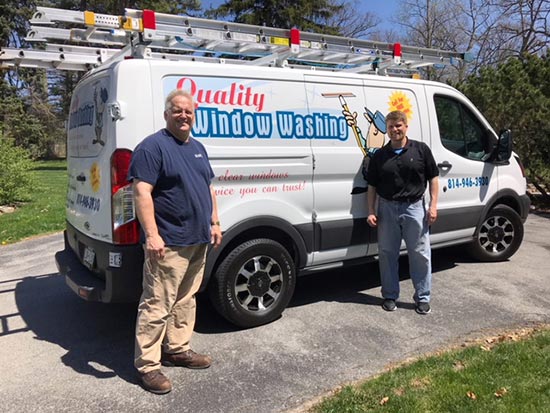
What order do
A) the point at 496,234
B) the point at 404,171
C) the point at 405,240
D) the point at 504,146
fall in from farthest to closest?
1. the point at 496,234
2. the point at 504,146
3. the point at 405,240
4. the point at 404,171

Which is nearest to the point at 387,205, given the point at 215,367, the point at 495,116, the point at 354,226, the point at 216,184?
the point at 354,226

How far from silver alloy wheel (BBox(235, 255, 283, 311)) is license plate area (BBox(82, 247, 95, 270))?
3.69 feet

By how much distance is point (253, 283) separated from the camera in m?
4.08

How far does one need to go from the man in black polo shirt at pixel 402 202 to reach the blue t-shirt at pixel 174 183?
1.89 m

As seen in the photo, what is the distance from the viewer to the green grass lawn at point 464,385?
116 inches

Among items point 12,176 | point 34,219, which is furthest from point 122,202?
point 12,176

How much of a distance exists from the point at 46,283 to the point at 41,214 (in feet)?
18.1

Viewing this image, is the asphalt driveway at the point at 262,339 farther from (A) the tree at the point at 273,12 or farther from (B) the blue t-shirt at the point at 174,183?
(A) the tree at the point at 273,12

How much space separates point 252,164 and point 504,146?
125 inches

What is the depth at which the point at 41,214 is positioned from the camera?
10633 mm

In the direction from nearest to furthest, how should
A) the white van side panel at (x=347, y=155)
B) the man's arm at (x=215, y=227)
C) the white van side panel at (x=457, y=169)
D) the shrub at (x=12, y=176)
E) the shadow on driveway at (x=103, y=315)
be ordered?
1. the man's arm at (x=215, y=227)
2. the shadow on driveway at (x=103, y=315)
3. the white van side panel at (x=347, y=155)
4. the white van side panel at (x=457, y=169)
5. the shrub at (x=12, y=176)

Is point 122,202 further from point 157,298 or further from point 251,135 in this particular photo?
point 251,135

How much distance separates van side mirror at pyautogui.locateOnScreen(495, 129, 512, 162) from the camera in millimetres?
5438

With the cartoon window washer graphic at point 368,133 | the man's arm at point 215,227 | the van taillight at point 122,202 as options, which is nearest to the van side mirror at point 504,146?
the cartoon window washer graphic at point 368,133
